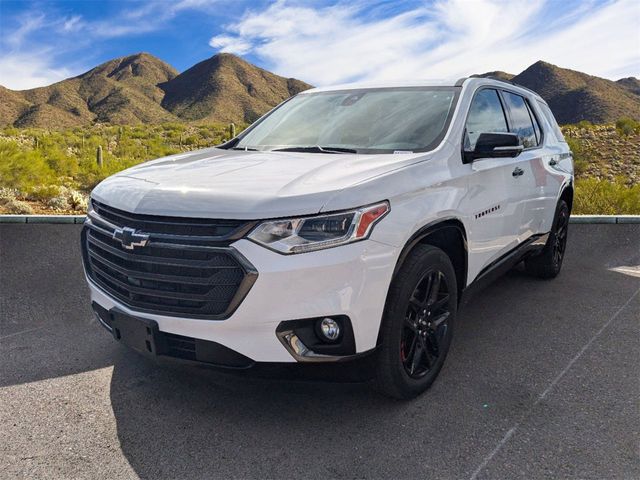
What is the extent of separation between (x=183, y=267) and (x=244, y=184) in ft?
1.59

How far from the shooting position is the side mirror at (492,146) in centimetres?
330

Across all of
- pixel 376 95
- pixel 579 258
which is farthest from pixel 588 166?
pixel 376 95

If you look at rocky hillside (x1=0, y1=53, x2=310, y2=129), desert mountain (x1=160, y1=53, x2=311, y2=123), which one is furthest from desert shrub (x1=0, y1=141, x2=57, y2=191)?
desert mountain (x1=160, y1=53, x2=311, y2=123)

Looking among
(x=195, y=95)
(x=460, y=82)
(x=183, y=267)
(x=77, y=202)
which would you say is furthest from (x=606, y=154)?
(x=195, y=95)

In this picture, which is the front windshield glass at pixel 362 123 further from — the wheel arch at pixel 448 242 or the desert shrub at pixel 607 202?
the desert shrub at pixel 607 202

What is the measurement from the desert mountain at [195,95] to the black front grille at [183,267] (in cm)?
5409

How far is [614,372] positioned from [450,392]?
112 centimetres

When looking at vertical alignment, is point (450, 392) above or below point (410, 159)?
below

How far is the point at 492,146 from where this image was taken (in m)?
3.35

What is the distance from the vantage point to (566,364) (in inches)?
140

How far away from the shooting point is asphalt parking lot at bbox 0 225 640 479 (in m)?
2.51

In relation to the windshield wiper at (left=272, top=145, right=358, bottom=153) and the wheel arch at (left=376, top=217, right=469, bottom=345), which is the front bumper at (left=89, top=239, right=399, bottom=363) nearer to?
the wheel arch at (left=376, top=217, right=469, bottom=345)

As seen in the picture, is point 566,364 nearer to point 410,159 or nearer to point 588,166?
point 410,159

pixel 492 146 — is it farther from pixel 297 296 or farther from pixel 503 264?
pixel 297 296
